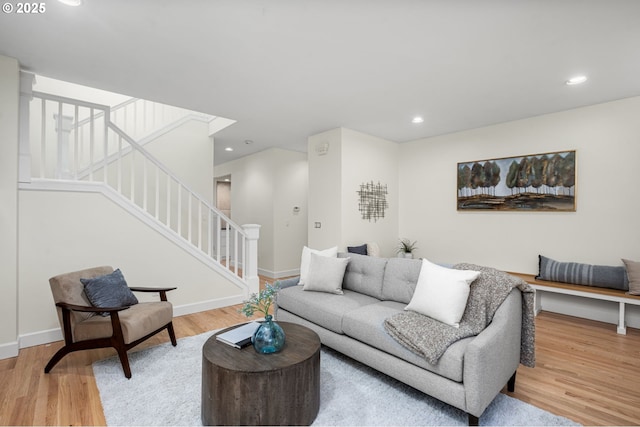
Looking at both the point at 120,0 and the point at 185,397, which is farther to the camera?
the point at 185,397

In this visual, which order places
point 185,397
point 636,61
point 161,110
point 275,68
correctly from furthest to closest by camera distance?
1. point 161,110
2. point 275,68
3. point 636,61
4. point 185,397

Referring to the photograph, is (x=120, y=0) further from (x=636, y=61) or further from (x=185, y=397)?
(x=636, y=61)

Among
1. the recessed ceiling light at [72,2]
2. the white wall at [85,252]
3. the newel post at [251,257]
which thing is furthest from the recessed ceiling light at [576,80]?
the white wall at [85,252]

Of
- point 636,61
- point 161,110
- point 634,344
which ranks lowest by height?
point 634,344

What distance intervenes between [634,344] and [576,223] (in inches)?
54.5

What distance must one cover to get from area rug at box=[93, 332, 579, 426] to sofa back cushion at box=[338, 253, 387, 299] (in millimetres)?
691

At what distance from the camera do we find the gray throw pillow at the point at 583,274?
11.0 feet

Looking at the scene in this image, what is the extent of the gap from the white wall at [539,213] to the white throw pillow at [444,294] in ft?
8.38

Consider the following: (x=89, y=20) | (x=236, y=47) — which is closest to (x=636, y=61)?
(x=236, y=47)

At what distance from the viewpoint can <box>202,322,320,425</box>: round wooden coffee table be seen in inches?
65.0

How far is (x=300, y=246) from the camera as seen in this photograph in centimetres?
642

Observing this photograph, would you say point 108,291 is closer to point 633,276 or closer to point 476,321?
point 476,321

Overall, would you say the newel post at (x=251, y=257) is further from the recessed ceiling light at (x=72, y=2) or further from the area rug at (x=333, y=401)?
the recessed ceiling light at (x=72, y=2)

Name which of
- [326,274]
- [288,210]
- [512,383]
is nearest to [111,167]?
[288,210]
